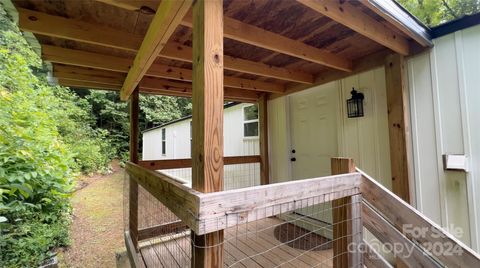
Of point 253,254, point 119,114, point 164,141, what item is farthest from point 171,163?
point 119,114

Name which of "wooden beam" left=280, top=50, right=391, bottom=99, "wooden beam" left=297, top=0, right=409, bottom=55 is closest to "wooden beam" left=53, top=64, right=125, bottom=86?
"wooden beam" left=297, top=0, right=409, bottom=55

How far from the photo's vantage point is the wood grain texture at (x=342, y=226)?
1.40 meters

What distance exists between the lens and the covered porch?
99 centimetres

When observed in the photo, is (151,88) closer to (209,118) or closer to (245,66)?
(245,66)

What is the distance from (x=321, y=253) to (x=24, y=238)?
401cm

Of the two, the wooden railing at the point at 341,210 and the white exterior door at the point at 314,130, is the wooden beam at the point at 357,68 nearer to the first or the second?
the white exterior door at the point at 314,130

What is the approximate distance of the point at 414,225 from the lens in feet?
4.01

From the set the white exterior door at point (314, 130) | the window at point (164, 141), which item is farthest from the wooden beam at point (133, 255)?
the window at point (164, 141)

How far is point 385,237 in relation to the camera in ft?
4.45

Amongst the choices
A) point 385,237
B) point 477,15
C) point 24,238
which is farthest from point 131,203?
point 477,15

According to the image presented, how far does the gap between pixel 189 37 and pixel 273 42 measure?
0.79m

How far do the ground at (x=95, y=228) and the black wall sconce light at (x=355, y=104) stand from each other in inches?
152

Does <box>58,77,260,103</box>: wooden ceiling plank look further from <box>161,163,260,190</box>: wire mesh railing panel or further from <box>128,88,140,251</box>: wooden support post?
<box>161,163,260,190</box>: wire mesh railing panel

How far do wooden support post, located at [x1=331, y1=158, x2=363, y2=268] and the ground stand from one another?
3259mm
